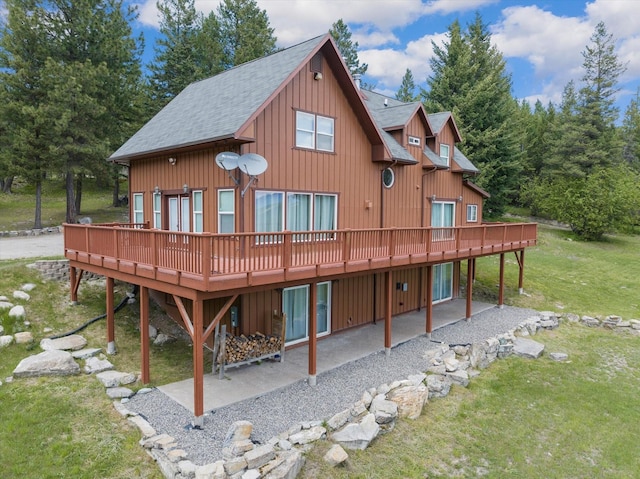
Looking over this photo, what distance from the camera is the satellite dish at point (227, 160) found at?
9.94m

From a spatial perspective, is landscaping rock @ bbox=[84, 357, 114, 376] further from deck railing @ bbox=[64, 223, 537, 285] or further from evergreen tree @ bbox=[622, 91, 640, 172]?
evergreen tree @ bbox=[622, 91, 640, 172]

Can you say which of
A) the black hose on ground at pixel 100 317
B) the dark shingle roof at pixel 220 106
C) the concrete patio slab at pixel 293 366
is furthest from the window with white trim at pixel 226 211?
the black hose on ground at pixel 100 317

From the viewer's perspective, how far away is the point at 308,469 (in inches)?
275

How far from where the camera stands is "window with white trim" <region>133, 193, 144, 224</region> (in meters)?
14.6

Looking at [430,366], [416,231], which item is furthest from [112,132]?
[430,366]

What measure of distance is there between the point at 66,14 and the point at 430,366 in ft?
87.2

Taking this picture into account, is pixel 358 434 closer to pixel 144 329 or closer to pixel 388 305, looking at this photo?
pixel 388 305

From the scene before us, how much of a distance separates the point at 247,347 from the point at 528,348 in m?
8.77

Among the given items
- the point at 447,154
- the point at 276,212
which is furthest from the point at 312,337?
the point at 447,154

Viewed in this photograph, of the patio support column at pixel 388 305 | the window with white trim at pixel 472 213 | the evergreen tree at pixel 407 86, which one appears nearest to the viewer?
the patio support column at pixel 388 305

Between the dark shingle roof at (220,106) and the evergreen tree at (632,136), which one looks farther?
the evergreen tree at (632,136)

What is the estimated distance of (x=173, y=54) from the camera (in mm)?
30719

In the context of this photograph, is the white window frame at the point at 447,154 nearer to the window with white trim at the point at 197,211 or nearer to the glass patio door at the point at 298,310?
the glass patio door at the point at 298,310

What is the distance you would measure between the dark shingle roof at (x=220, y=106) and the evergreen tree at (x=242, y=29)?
20.5m
